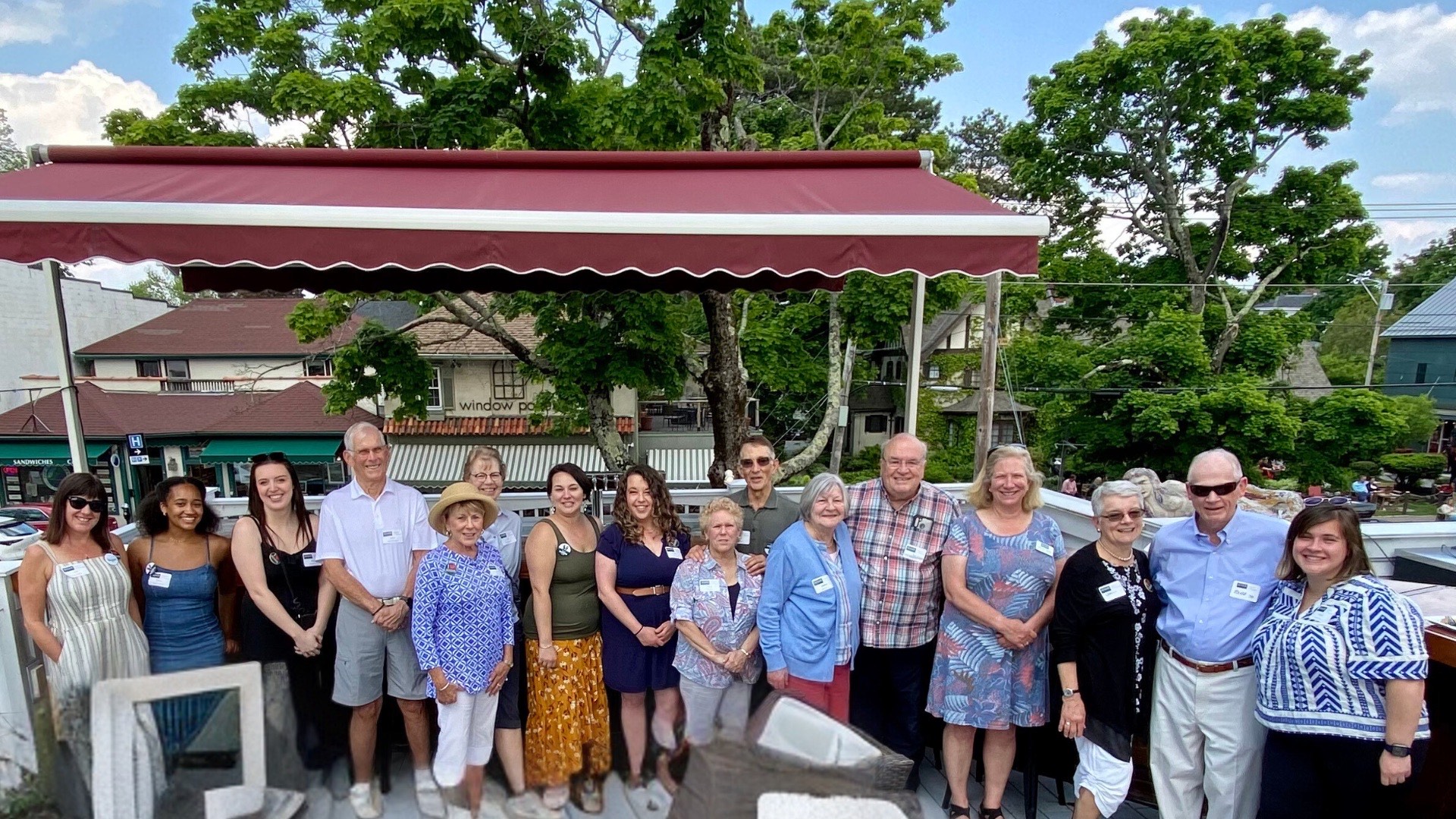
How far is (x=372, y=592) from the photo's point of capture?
107 inches

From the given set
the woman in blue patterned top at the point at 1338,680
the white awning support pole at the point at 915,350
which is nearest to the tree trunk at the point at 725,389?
the white awning support pole at the point at 915,350

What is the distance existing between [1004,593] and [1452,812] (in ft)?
5.65

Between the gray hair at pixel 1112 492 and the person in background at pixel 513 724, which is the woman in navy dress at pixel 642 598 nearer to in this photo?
the person in background at pixel 513 724

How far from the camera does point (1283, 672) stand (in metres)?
2.16

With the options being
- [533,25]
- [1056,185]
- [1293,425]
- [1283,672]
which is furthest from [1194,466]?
[1056,185]

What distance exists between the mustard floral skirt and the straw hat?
1.98 feet

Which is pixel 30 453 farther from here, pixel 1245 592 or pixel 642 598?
pixel 1245 592

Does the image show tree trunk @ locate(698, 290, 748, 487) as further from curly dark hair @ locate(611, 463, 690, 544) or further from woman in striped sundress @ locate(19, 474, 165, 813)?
woman in striped sundress @ locate(19, 474, 165, 813)

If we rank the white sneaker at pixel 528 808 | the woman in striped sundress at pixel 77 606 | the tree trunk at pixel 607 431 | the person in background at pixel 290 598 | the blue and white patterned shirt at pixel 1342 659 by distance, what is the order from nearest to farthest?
the blue and white patterned shirt at pixel 1342 659 < the woman in striped sundress at pixel 77 606 < the person in background at pixel 290 598 < the white sneaker at pixel 528 808 < the tree trunk at pixel 607 431

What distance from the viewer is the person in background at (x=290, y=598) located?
2.64 m

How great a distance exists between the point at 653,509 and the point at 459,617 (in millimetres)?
847

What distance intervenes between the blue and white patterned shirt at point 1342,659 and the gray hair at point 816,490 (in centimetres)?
152

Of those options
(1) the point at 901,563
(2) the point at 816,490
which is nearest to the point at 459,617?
(2) the point at 816,490

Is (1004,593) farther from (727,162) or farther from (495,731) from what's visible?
(727,162)
